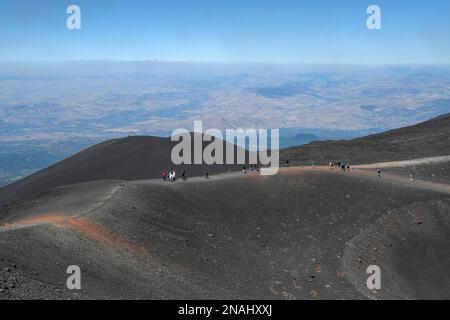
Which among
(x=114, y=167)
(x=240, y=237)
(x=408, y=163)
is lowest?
(x=240, y=237)

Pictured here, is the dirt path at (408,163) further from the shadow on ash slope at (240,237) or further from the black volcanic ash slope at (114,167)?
the black volcanic ash slope at (114,167)

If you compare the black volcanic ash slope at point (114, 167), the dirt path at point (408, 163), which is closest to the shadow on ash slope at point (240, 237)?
the dirt path at point (408, 163)

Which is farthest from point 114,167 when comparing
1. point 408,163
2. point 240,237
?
point 408,163

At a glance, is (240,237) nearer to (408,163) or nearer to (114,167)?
(408,163)

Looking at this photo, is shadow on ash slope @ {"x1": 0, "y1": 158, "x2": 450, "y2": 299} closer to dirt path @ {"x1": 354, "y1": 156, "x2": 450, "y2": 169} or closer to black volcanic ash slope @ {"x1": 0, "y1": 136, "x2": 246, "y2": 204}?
dirt path @ {"x1": 354, "y1": 156, "x2": 450, "y2": 169}

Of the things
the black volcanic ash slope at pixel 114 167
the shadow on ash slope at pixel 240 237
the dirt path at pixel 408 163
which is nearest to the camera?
the shadow on ash slope at pixel 240 237

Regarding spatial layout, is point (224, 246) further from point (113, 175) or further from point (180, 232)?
point (113, 175)

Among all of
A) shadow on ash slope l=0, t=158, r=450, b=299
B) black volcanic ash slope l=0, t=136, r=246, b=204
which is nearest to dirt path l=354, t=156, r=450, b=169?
shadow on ash slope l=0, t=158, r=450, b=299

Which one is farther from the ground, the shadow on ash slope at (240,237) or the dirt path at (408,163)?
the dirt path at (408,163)

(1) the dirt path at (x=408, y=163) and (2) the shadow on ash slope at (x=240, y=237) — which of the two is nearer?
(2) the shadow on ash slope at (x=240, y=237)
